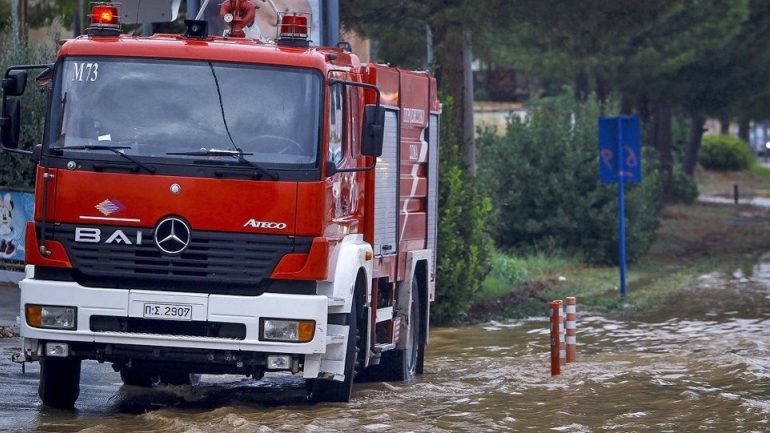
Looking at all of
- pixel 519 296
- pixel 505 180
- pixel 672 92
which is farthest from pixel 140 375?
pixel 672 92

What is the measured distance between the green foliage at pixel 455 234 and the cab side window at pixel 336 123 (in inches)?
315

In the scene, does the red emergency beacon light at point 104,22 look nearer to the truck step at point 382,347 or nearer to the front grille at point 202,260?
the front grille at point 202,260

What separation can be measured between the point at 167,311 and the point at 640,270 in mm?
19814

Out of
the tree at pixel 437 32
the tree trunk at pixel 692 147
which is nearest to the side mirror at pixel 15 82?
the tree at pixel 437 32

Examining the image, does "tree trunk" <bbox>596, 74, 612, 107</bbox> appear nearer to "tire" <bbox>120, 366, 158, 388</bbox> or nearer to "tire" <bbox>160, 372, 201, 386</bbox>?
"tire" <bbox>160, 372, 201, 386</bbox>

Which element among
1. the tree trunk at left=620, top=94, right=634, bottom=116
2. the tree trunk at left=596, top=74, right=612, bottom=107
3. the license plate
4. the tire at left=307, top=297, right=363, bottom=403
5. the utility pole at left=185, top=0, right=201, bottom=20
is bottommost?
the tire at left=307, top=297, right=363, bottom=403

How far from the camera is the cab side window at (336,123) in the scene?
1047cm

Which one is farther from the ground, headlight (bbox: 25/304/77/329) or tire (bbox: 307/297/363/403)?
headlight (bbox: 25/304/77/329)

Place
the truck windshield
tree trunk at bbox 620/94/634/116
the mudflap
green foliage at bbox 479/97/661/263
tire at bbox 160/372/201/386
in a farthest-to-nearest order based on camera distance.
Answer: tree trunk at bbox 620/94/634/116 → green foliage at bbox 479/97/661/263 → tire at bbox 160/372/201/386 → the mudflap → the truck windshield

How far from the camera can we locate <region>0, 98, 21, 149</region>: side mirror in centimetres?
1036

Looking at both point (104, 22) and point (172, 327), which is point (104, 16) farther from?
point (172, 327)

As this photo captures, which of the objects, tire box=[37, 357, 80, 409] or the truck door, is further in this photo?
the truck door

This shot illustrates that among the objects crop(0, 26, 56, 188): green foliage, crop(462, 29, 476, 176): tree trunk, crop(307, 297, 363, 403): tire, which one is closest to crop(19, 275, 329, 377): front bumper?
crop(307, 297, 363, 403): tire

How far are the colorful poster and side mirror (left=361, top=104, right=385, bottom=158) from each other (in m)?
9.55
